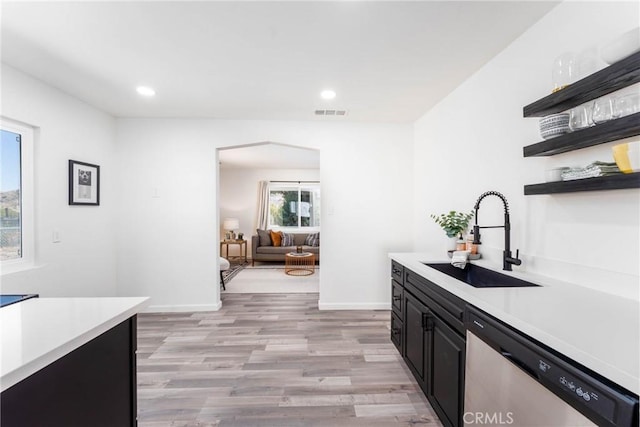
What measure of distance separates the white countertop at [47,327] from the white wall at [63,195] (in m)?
1.79

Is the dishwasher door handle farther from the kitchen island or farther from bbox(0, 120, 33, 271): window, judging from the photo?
bbox(0, 120, 33, 271): window

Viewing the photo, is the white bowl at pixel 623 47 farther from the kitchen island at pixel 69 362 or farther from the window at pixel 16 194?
the window at pixel 16 194

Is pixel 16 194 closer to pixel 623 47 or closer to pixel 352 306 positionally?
pixel 352 306

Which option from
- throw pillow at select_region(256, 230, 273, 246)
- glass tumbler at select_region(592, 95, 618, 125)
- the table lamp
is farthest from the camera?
the table lamp

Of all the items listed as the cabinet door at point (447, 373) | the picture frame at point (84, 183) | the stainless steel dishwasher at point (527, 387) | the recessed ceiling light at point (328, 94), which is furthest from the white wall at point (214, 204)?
the stainless steel dishwasher at point (527, 387)

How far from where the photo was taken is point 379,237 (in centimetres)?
378

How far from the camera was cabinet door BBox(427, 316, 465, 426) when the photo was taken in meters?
1.45

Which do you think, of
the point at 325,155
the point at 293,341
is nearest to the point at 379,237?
the point at 325,155

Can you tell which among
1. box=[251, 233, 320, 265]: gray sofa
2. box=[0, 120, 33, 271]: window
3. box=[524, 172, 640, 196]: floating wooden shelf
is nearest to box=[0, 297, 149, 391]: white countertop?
box=[0, 120, 33, 271]: window

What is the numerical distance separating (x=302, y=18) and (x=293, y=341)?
106 inches

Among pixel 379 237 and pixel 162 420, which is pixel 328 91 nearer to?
pixel 379 237

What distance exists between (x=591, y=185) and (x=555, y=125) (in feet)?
1.24

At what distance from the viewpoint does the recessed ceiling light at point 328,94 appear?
2779 millimetres

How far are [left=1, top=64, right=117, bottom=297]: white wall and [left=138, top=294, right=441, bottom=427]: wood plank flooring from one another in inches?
34.4
